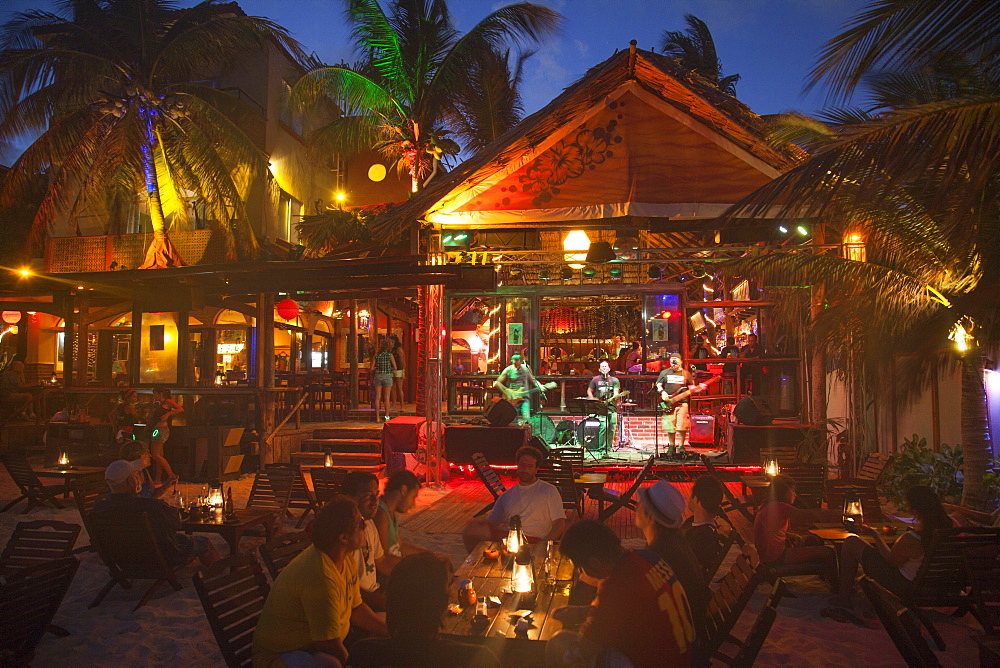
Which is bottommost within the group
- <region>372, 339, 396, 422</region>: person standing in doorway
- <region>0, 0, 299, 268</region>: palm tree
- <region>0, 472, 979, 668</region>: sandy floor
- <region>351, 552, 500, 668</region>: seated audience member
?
<region>0, 472, 979, 668</region>: sandy floor

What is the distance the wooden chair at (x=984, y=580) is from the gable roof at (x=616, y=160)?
6904 mm

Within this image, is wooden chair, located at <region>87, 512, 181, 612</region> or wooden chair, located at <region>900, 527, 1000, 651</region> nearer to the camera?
wooden chair, located at <region>900, 527, 1000, 651</region>

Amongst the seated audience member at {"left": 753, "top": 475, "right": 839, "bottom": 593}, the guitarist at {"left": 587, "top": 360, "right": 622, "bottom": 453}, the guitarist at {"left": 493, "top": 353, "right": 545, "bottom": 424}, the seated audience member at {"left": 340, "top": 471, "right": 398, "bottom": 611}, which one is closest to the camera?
the seated audience member at {"left": 340, "top": 471, "right": 398, "bottom": 611}

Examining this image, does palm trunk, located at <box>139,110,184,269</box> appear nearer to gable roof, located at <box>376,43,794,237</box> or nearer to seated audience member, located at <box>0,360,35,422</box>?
seated audience member, located at <box>0,360,35,422</box>

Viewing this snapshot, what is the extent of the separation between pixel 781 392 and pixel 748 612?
1158 cm

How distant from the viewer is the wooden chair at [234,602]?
3.49m

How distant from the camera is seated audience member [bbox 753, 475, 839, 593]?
539 centimetres

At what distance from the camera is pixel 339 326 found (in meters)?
23.2

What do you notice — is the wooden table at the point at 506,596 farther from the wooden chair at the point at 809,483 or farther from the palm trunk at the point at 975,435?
the palm trunk at the point at 975,435

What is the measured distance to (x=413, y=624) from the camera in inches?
103

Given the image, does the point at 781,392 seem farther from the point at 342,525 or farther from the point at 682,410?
the point at 342,525

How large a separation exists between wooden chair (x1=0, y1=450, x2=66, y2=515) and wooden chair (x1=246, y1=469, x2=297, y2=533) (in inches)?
144

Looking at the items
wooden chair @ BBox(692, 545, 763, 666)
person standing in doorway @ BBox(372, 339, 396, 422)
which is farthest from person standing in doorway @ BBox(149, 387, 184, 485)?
wooden chair @ BBox(692, 545, 763, 666)

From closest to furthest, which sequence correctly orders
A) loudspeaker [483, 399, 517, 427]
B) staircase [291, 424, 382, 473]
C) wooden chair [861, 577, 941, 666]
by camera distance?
wooden chair [861, 577, 941, 666], loudspeaker [483, 399, 517, 427], staircase [291, 424, 382, 473]
